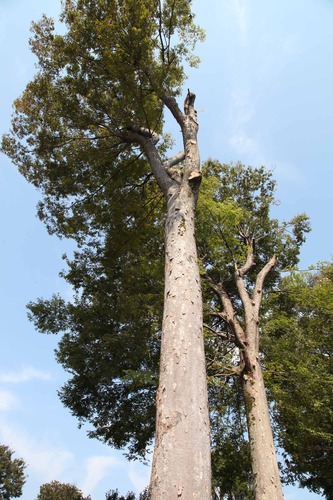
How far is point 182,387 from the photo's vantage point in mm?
3037

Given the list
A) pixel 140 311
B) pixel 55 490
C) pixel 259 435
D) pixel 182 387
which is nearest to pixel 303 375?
pixel 259 435

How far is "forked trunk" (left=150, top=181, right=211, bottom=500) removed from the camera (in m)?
2.46

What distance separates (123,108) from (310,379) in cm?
893

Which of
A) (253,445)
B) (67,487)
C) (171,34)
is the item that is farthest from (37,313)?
(67,487)

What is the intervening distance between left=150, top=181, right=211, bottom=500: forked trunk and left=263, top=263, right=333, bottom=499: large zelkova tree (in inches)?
244

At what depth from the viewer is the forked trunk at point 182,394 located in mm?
2459

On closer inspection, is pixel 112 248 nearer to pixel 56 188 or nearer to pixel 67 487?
pixel 56 188

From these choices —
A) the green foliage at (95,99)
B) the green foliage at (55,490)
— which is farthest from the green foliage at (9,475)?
the green foliage at (95,99)

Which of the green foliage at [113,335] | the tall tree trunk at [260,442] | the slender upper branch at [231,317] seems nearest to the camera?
the tall tree trunk at [260,442]

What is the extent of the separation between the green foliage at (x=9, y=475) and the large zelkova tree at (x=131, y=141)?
32.1m

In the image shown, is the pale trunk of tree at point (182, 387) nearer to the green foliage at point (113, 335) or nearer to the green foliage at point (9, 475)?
the green foliage at point (113, 335)

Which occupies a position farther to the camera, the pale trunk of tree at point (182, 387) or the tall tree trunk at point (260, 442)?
the tall tree trunk at point (260, 442)

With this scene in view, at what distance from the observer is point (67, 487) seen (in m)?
30.1

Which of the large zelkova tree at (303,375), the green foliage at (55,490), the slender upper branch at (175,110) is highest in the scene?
the slender upper branch at (175,110)
